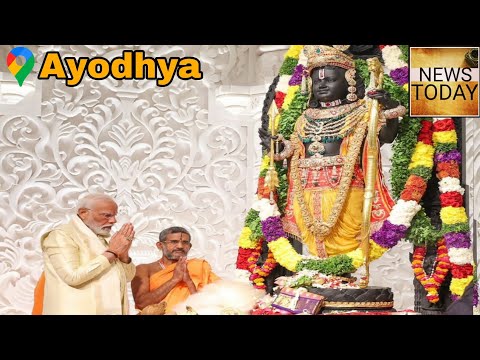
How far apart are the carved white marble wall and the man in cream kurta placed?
0.54 ft

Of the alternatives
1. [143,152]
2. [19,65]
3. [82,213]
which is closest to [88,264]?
[82,213]

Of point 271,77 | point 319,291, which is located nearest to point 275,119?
point 271,77

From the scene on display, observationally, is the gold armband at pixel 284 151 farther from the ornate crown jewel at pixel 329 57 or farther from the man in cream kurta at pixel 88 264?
the man in cream kurta at pixel 88 264

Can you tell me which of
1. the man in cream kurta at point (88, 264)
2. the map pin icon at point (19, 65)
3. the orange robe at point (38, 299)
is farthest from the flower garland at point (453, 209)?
the map pin icon at point (19, 65)

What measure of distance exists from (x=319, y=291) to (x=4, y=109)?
11.2 feet

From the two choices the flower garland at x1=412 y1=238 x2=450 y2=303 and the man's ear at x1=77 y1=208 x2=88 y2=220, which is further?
the man's ear at x1=77 y1=208 x2=88 y2=220

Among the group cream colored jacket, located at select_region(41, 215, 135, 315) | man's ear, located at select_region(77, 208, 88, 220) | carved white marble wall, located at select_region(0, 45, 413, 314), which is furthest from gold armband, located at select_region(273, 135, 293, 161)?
man's ear, located at select_region(77, 208, 88, 220)

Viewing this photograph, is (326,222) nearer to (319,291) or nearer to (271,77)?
(319,291)

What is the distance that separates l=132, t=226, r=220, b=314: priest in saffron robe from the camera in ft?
26.6

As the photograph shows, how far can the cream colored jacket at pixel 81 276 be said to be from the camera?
7.83 m

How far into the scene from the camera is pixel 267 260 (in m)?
8.26

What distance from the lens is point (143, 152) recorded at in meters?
8.38

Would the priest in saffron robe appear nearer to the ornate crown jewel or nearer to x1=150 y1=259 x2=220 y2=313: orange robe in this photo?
x1=150 y1=259 x2=220 y2=313: orange robe

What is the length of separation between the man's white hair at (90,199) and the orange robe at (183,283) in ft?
2.74
